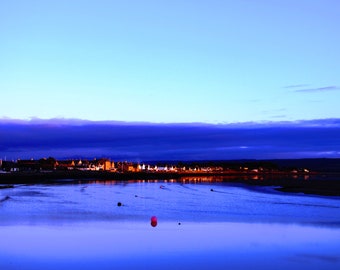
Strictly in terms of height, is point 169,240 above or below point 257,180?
below

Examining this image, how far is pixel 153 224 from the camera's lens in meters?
25.5

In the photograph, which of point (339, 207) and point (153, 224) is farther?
point (339, 207)

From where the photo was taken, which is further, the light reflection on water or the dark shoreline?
the dark shoreline

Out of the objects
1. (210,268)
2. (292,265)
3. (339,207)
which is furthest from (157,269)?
(339,207)

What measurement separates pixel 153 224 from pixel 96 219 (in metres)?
4.22

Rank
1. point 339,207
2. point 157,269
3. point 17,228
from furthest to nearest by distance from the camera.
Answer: point 339,207 → point 17,228 → point 157,269

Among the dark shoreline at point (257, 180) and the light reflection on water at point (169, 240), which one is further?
the dark shoreline at point (257, 180)

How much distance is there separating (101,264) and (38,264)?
196 centimetres

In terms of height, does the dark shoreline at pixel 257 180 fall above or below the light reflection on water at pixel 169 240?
above

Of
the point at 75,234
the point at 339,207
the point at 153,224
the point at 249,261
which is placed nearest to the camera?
the point at 249,261

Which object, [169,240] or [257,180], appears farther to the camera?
[257,180]

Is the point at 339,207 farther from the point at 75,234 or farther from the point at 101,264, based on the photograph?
the point at 101,264

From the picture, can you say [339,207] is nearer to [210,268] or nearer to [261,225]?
[261,225]

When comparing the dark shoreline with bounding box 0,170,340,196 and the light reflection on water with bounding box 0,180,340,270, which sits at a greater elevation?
the dark shoreline with bounding box 0,170,340,196
